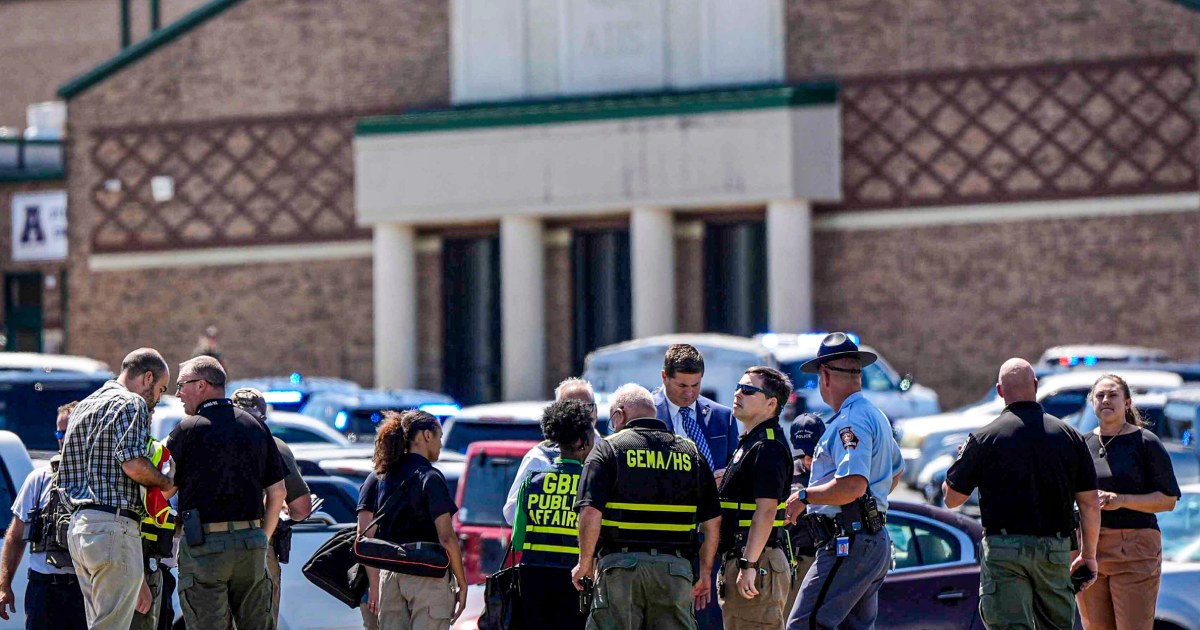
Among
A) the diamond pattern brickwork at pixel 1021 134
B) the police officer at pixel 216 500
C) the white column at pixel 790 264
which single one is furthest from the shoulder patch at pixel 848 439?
the diamond pattern brickwork at pixel 1021 134

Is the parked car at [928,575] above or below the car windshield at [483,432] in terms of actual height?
below

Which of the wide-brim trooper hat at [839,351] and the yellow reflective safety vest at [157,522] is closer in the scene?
the yellow reflective safety vest at [157,522]

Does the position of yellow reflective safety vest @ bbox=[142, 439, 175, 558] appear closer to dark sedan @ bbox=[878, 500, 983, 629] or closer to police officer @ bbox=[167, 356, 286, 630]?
police officer @ bbox=[167, 356, 286, 630]

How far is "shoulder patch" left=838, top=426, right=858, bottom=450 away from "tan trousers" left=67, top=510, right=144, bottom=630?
11.7ft

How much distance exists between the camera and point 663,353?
22.4m

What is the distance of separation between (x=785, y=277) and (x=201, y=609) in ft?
73.4

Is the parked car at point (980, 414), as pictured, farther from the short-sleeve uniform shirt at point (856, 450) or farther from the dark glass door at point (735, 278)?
the short-sleeve uniform shirt at point (856, 450)

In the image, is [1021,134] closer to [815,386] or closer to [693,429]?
[815,386]

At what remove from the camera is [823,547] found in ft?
28.5

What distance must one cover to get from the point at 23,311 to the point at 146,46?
6.32 meters

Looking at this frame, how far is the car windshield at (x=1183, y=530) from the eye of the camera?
35.2 feet

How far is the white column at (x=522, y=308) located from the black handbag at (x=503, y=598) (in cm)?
2364

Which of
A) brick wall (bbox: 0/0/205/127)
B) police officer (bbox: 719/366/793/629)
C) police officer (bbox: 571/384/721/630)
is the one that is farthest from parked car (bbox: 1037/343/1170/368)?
brick wall (bbox: 0/0/205/127)

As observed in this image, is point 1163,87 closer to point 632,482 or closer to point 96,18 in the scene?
point 632,482
